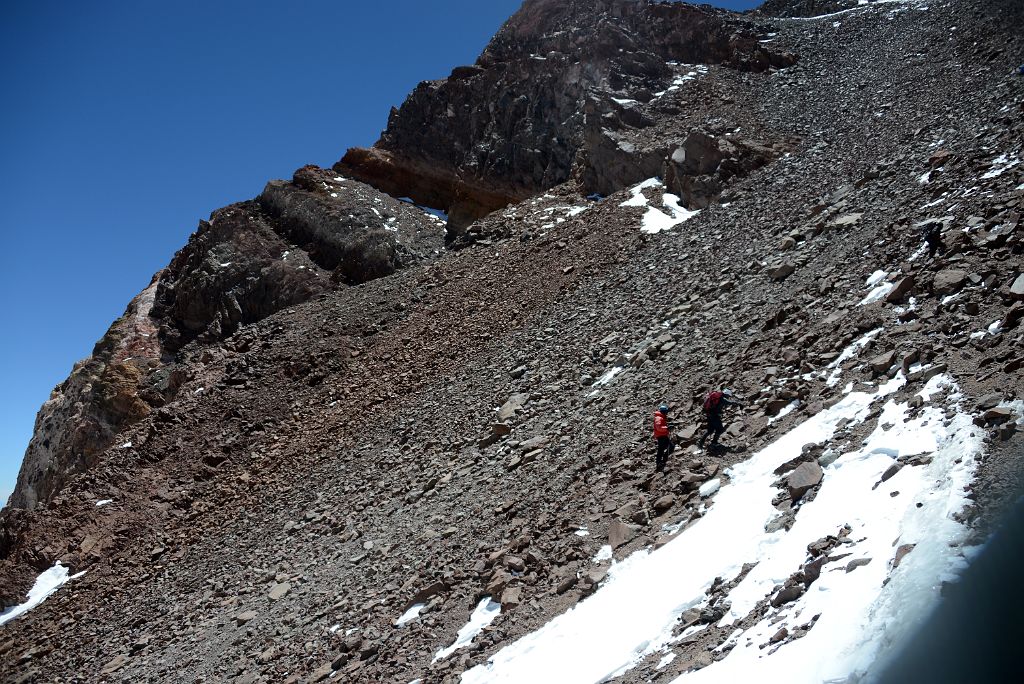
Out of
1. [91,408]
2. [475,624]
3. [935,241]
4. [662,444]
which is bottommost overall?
[475,624]

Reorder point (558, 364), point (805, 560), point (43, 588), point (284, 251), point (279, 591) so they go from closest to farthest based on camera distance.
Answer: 1. point (805, 560)
2. point (279, 591)
3. point (558, 364)
4. point (43, 588)
5. point (284, 251)

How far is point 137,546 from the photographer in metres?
17.1

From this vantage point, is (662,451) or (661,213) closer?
(662,451)

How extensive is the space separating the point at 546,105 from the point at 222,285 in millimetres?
16617

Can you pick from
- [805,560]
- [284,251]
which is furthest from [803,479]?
[284,251]

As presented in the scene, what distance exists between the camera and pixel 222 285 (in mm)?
29344

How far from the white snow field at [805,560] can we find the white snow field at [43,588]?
1414 centimetres

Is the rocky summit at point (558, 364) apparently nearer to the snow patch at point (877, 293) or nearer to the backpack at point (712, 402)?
the snow patch at point (877, 293)

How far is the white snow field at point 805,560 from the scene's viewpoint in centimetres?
482

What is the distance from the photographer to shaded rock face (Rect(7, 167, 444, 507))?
25.0m

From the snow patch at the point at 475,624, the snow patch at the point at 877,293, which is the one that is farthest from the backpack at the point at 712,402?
the snow patch at the point at 475,624

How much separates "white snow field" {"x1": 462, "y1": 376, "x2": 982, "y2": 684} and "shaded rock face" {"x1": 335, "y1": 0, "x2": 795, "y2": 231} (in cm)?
1895

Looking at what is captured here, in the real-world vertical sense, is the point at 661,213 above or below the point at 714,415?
above

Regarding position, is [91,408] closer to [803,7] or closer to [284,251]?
[284,251]
